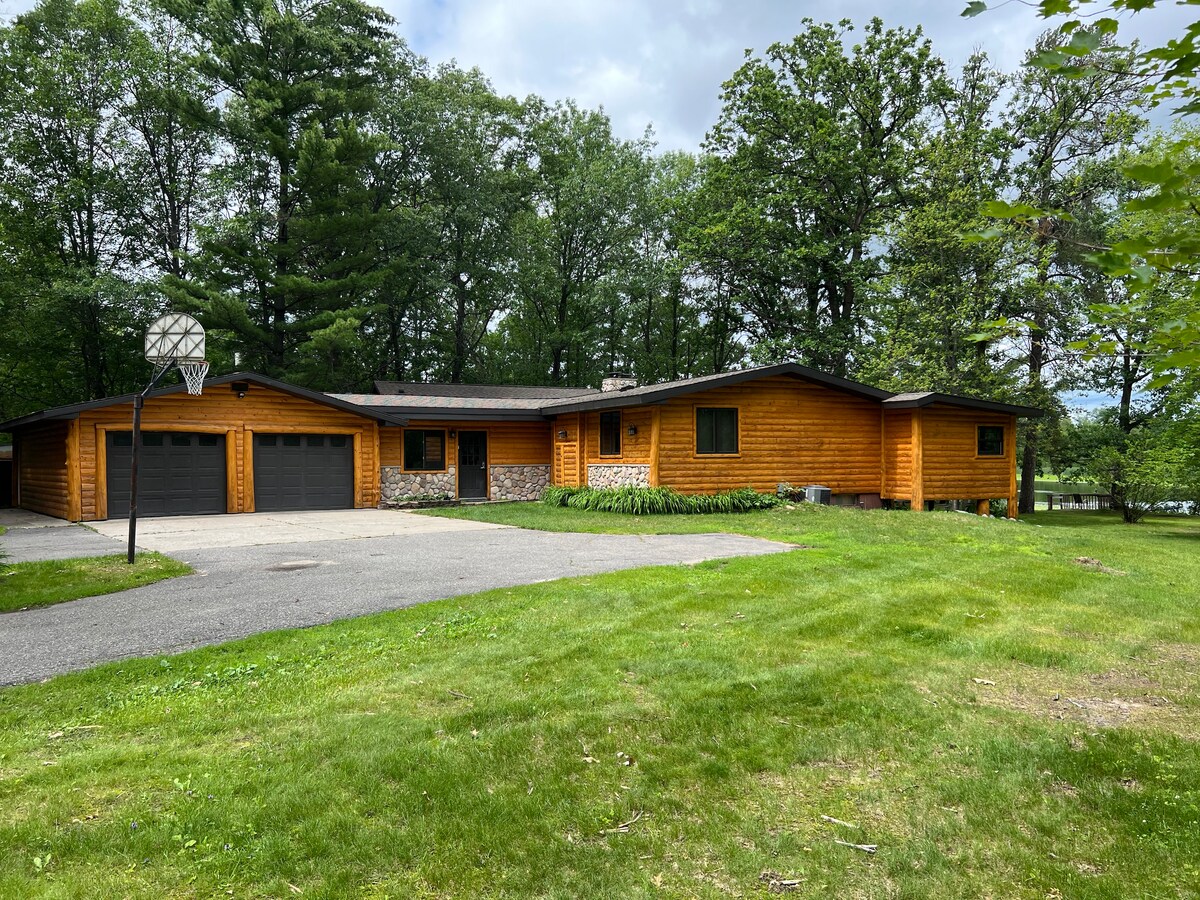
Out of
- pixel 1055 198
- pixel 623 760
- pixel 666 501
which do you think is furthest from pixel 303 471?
pixel 1055 198

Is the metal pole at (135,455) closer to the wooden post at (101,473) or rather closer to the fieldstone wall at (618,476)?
the wooden post at (101,473)

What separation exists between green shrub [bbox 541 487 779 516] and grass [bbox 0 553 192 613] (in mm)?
8886

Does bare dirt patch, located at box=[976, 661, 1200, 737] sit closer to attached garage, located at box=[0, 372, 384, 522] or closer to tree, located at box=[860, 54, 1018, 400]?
attached garage, located at box=[0, 372, 384, 522]

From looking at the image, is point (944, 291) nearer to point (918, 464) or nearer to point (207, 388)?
point (918, 464)

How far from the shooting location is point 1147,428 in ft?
72.3

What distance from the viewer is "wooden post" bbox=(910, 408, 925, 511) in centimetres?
1636

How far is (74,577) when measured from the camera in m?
7.24

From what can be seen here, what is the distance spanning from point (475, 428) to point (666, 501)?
7.05 metres

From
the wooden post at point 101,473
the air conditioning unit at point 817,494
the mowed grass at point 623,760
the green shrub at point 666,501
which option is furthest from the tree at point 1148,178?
the wooden post at point 101,473

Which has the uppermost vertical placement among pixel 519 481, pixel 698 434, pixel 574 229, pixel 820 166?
pixel 574 229

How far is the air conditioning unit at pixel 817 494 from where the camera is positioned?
16.0 metres

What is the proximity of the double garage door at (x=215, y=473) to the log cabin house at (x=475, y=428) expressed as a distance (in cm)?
3

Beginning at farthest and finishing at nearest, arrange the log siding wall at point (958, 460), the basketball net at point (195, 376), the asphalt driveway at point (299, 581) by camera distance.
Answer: the log siding wall at point (958, 460), the basketball net at point (195, 376), the asphalt driveway at point (299, 581)

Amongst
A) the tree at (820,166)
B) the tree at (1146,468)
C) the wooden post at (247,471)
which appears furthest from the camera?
the tree at (820,166)
